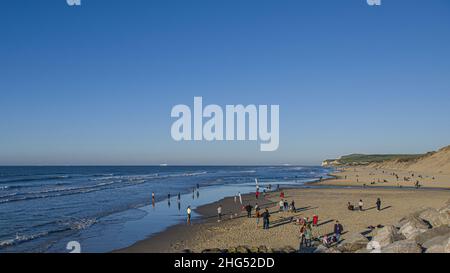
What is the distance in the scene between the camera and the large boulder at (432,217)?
60.9 feet

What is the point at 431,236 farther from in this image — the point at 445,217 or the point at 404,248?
the point at 445,217

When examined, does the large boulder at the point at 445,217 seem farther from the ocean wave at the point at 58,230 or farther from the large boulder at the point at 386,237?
the ocean wave at the point at 58,230

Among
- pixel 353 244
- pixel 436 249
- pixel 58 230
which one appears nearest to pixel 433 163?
pixel 353 244

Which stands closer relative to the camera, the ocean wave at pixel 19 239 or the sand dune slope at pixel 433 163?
the ocean wave at pixel 19 239

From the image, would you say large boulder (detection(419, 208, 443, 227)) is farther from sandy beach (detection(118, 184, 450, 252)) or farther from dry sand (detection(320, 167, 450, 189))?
dry sand (detection(320, 167, 450, 189))

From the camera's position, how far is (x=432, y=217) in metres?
19.0

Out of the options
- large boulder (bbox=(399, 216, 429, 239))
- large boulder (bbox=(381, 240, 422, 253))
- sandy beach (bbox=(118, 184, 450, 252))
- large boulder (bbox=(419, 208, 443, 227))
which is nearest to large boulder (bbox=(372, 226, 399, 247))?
large boulder (bbox=(399, 216, 429, 239))

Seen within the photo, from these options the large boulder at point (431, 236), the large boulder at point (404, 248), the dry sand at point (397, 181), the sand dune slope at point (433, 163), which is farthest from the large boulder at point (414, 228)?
the sand dune slope at point (433, 163)

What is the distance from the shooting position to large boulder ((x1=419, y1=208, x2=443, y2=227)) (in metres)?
18.6

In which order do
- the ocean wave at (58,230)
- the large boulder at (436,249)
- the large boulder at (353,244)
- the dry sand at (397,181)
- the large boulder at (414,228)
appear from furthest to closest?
1. the dry sand at (397,181)
2. the ocean wave at (58,230)
3. the large boulder at (414,228)
4. the large boulder at (353,244)
5. the large boulder at (436,249)

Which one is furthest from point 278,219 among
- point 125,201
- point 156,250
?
point 125,201

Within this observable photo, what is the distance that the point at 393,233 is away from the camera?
1559 cm
